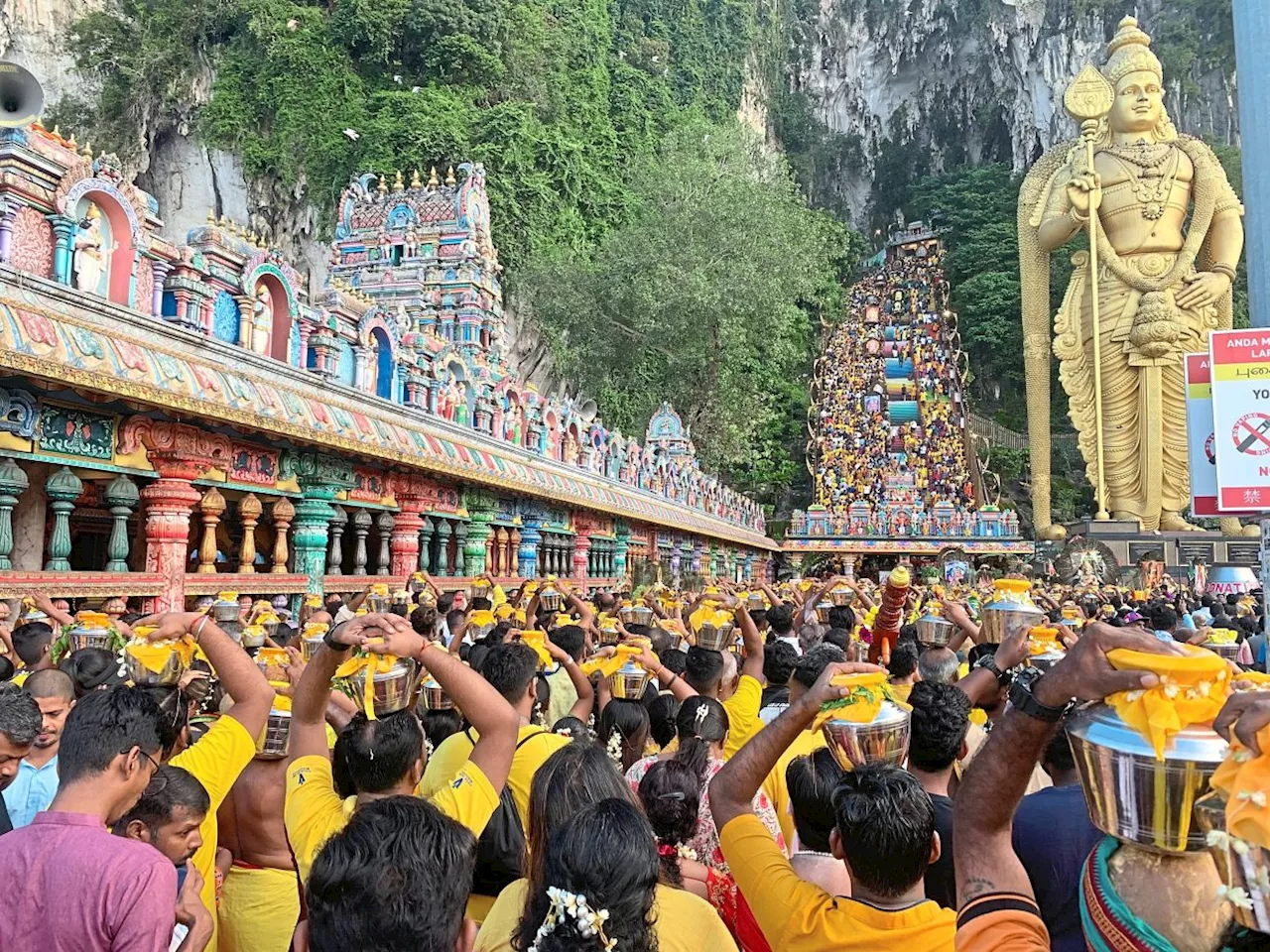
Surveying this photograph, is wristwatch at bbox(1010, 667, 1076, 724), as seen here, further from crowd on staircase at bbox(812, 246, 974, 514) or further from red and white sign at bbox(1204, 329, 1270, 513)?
crowd on staircase at bbox(812, 246, 974, 514)

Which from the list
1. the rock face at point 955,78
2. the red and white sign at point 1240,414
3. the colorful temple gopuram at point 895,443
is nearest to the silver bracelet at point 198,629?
the red and white sign at point 1240,414

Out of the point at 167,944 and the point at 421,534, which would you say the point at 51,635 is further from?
the point at 421,534

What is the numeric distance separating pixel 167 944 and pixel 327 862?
579 millimetres

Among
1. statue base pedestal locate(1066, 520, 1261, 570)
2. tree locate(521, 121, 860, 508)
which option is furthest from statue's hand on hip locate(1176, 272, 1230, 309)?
tree locate(521, 121, 860, 508)

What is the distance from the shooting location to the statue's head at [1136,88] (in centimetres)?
1995

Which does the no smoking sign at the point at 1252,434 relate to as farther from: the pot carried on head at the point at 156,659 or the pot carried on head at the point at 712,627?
the pot carried on head at the point at 156,659

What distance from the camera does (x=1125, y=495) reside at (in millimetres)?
20234

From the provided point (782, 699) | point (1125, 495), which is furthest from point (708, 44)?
point (782, 699)

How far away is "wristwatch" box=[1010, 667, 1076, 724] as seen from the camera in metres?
1.56

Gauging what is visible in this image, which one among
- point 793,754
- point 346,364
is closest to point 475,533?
point 346,364

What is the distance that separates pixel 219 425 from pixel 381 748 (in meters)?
5.73

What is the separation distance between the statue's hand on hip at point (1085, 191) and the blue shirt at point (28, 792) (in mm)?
21066

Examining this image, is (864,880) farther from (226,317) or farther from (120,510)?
(226,317)

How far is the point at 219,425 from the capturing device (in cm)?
749
